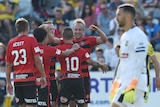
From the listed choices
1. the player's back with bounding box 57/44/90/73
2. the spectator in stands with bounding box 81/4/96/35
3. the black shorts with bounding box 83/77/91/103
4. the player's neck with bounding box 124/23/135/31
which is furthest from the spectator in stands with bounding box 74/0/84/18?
the player's neck with bounding box 124/23/135/31

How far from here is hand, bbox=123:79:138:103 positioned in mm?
10445

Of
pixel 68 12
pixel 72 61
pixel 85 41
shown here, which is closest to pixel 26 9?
pixel 68 12

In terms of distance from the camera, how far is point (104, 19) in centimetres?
2202

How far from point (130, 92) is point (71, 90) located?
4544mm

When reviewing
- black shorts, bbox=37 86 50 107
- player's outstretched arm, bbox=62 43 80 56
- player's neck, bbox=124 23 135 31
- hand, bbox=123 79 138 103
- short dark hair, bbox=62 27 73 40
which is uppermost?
short dark hair, bbox=62 27 73 40

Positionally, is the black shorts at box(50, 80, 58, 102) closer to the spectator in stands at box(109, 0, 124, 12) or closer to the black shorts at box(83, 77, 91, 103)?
the black shorts at box(83, 77, 91, 103)

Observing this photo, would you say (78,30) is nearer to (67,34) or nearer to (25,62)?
(67,34)

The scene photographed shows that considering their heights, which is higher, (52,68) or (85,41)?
(85,41)

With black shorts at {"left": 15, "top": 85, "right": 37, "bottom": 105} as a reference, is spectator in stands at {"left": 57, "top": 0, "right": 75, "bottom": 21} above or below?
above

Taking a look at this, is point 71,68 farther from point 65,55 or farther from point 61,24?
point 61,24

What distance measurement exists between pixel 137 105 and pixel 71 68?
4.20 m

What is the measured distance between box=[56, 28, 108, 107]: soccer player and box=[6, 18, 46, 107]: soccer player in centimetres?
139

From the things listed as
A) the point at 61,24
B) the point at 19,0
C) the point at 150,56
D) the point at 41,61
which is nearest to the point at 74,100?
the point at 41,61

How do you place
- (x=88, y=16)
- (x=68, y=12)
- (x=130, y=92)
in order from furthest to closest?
(x=68, y=12)
(x=88, y=16)
(x=130, y=92)
